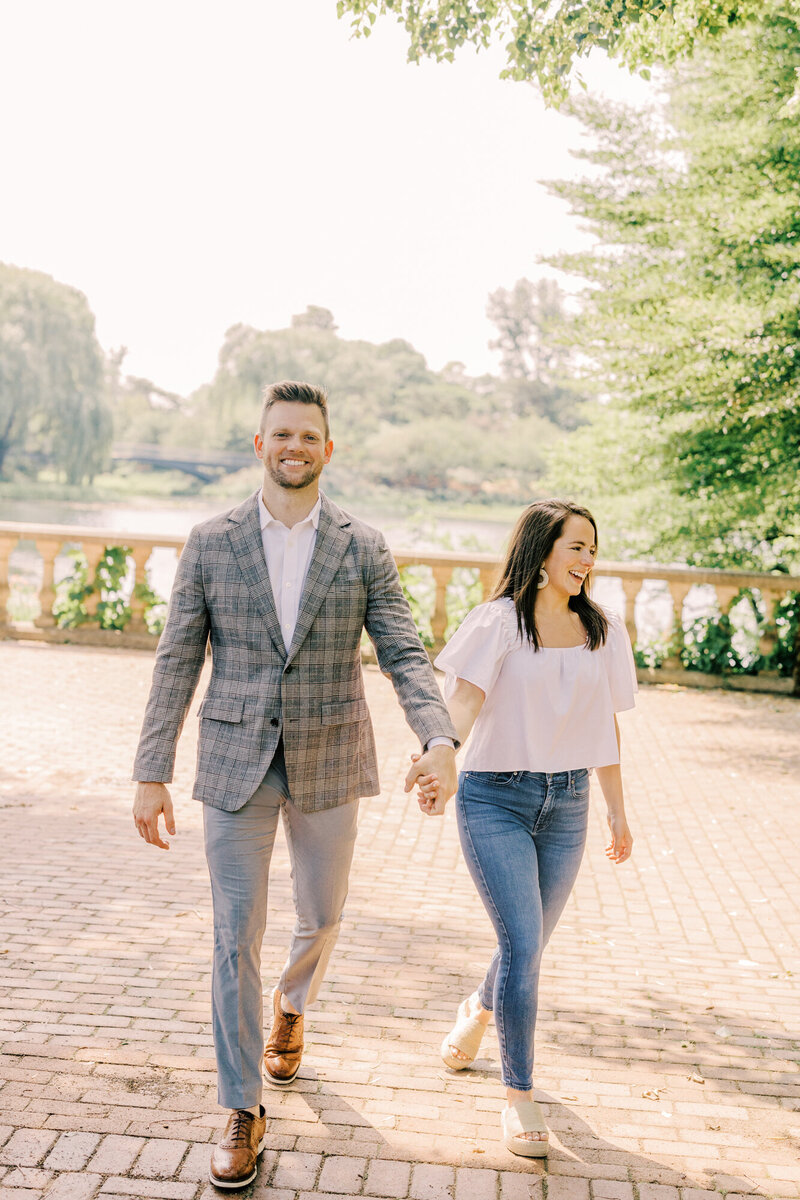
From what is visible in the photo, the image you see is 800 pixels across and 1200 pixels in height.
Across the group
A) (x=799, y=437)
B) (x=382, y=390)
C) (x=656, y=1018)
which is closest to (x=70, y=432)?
(x=382, y=390)

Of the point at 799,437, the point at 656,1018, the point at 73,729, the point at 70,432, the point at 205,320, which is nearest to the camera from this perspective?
the point at 656,1018

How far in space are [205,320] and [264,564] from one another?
2280 inches

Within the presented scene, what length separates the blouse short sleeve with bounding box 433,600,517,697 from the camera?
3.38 meters

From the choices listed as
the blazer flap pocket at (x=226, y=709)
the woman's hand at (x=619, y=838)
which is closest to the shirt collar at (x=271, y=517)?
the blazer flap pocket at (x=226, y=709)

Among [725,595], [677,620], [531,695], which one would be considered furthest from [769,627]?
[531,695]

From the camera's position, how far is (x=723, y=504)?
476 inches

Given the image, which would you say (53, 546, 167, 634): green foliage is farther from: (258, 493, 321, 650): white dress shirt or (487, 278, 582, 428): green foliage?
(487, 278, 582, 428): green foliage

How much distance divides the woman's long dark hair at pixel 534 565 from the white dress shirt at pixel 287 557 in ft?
2.21

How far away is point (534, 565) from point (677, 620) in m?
8.15

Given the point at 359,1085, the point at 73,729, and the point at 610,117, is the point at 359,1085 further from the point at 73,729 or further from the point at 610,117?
the point at 610,117

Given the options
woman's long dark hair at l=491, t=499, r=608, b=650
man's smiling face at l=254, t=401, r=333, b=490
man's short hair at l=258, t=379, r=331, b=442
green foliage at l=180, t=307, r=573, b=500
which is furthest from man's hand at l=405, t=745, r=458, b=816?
green foliage at l=180, t=307, r=573, b=500

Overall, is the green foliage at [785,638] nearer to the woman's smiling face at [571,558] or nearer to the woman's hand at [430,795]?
the woman's smiling face at [571,558]

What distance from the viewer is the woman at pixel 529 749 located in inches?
125

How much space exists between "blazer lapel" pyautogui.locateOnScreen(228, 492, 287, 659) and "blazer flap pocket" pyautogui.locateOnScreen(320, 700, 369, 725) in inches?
7.8
